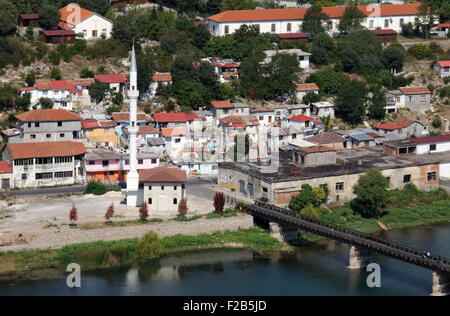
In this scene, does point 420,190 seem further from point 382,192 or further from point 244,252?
point 244,252

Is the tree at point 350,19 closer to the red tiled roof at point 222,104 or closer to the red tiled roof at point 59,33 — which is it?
the red tiled roof at point 222,104

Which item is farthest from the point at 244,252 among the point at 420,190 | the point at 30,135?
the point at 30,135

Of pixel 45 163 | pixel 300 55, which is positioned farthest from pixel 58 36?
pixel 300 55

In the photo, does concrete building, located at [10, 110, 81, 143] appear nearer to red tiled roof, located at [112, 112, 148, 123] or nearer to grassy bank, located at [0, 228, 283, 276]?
red tiled roof, located at [112, 112, 148, 123]

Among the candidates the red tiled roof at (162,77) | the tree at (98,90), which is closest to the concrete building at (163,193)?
the tree at (98,90)

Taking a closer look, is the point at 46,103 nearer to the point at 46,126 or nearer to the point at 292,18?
the point at 46,126

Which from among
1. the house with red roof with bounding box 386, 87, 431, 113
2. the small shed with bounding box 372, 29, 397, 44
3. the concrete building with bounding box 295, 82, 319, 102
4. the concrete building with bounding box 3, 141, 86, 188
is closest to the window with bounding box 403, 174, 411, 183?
the house with red roof with bounding box 386, 87, 431, 113
